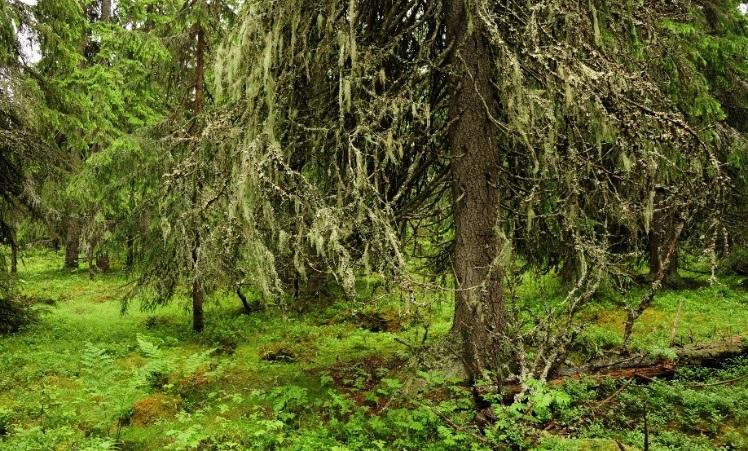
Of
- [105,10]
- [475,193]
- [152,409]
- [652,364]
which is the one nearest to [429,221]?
[475,193]

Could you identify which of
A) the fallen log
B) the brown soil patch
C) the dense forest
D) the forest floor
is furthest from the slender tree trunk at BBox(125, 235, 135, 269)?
the fallen log

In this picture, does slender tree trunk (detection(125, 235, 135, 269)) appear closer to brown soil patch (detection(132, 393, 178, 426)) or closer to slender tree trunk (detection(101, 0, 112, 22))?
brown soil patch (detection(132, 393, 178, 426))

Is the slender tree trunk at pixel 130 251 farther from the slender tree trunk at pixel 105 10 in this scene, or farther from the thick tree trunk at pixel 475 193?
the slender tree trunk at pixel 105 10

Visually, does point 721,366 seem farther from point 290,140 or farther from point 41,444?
point 41,444

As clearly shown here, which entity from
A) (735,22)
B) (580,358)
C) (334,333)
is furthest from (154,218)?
(735,22)

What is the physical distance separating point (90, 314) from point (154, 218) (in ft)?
16.6

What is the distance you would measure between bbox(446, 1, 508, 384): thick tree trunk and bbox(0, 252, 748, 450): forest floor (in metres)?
0.59

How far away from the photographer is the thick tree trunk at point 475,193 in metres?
6.01

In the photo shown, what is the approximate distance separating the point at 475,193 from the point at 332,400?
10.1 ft

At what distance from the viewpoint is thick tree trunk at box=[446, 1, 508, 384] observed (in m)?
6.01

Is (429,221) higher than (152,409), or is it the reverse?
(429,221)

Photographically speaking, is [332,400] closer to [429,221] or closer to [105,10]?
[429,221]

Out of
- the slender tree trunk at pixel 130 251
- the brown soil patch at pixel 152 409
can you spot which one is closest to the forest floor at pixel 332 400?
the brown soil patch at pixel 152 409

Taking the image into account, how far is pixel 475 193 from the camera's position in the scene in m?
6.10
